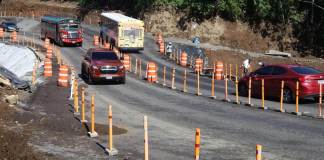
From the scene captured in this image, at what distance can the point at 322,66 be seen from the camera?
54312mm

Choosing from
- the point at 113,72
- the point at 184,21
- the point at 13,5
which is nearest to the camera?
the point at 113,72

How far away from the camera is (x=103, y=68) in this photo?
31359mm

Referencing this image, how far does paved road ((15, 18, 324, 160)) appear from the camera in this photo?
13.7 m

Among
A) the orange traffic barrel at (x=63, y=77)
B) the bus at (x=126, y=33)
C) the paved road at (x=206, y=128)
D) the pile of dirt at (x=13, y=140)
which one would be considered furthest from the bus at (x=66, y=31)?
the pile of dirt at (x=13, y=140)

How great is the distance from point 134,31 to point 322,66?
18.4 metres

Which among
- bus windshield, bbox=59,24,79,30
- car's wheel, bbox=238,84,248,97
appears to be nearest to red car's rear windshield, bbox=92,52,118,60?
car's wheel, bbox=238,84,248,97

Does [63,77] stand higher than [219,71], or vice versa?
[63,77]

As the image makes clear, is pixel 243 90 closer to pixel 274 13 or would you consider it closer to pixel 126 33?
pixel 126 33

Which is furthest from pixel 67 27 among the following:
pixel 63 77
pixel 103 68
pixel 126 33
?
pixel 63 77

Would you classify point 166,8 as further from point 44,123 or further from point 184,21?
point 44,123

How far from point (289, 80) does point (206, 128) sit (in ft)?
23.7

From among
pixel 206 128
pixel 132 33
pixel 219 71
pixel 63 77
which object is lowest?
pixel 206 128

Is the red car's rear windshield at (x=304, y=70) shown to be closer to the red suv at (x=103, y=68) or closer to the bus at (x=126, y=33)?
the red suv at (x=103, y=68)

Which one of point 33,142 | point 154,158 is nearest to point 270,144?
point 154,158
